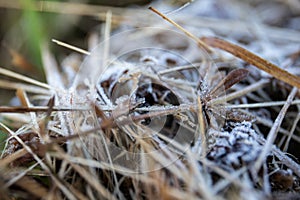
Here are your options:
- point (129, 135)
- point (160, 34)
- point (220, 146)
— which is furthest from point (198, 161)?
point (160, 34)

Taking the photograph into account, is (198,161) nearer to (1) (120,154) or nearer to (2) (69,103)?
(1) (120,154)

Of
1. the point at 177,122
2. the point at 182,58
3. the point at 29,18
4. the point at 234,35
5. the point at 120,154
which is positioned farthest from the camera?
the point at 234,35

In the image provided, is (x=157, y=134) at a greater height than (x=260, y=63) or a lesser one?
lesser

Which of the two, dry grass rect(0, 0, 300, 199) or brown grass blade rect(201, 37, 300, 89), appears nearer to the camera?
dry grass rect(0, 0, 300, 199)

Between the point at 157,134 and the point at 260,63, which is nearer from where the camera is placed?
the point at 157,134

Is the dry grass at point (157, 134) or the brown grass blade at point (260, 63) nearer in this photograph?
the dry grass at point (157, 134)

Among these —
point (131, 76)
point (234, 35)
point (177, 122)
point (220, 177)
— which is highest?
point (234, 35)

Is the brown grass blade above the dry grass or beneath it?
above

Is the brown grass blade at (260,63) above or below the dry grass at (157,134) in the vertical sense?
above
